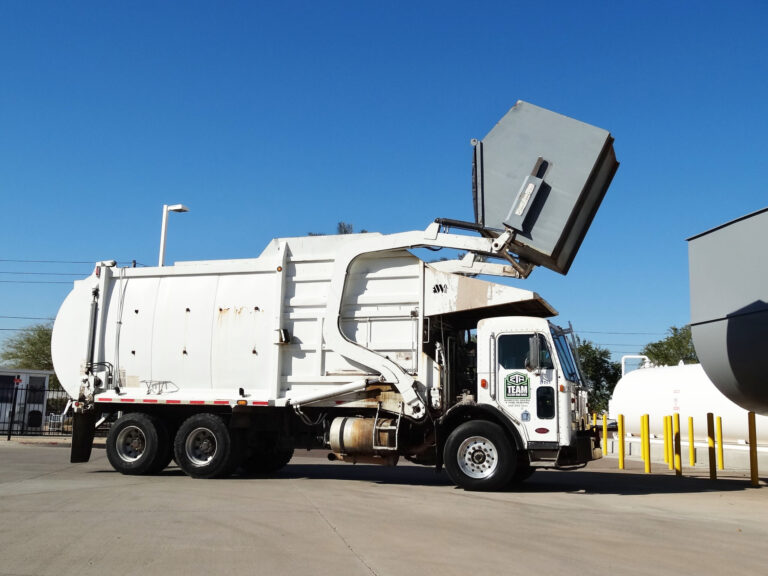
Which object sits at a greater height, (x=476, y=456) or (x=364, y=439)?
(x=364, y=439)

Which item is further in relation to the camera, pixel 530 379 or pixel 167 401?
pixel 167 401

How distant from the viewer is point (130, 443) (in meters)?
12.7

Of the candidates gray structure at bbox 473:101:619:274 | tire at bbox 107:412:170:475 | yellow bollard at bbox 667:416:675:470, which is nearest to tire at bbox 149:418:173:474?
tire at bbox 107:412:170:475

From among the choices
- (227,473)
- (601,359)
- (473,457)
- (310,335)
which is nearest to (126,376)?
(227,473)

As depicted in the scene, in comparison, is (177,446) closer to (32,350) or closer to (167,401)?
(167,401)

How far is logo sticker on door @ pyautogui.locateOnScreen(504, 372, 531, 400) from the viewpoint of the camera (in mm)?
10680

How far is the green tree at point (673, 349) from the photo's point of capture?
48669 mm

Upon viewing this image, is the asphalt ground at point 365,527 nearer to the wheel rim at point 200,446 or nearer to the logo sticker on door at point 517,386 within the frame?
the wheel rim at point 200,446

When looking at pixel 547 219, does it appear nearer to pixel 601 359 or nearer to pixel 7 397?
pixel 7 397

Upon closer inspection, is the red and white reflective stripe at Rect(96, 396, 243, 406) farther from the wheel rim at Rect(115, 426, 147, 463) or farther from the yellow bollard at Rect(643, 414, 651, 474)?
the yellow bollard at Rect(643, 414, 651, 474)

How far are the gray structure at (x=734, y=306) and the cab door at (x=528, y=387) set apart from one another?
247 cm

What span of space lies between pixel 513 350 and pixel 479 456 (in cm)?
165

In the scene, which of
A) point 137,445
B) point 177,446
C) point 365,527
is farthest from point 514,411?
point 137,445

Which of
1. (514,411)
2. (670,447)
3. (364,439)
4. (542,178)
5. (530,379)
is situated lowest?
(670,447)
